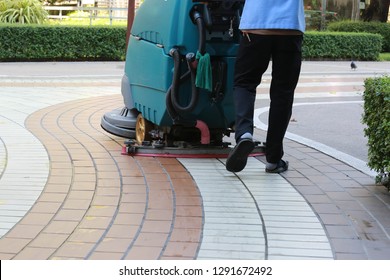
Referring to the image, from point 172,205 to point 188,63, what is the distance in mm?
1312

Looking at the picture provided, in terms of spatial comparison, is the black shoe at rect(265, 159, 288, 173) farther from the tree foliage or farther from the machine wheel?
the tree foliage

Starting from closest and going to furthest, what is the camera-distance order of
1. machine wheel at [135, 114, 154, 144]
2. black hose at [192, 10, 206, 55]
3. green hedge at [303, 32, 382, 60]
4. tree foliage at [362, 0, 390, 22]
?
black hose at [192, 10, 206, 55] < machine wheel at [135, 114, 154, 144] < green hedge at [303, 32, 382, 60] < tree foliage at [362, 0, 390, 22]

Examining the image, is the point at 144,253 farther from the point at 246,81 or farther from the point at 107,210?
the point at 246,81

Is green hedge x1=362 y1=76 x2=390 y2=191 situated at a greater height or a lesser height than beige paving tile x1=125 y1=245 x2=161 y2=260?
greater

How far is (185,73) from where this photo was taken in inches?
212

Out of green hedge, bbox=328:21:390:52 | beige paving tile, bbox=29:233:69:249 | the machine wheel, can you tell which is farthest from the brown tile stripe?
green hedge, bbox=328:21:390:52

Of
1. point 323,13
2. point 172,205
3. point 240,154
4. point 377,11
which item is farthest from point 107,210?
point 377,11

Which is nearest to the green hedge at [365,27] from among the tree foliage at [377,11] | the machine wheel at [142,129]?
the tree foliage at [377,11]

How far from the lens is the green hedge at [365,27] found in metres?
25.4

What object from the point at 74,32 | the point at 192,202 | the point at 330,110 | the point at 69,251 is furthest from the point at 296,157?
the point at 74,32

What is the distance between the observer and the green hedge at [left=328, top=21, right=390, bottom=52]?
2541cm

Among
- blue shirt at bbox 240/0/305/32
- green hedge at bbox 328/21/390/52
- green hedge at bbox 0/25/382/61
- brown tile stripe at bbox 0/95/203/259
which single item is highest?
blue shirt at bbox 240/0/305/32

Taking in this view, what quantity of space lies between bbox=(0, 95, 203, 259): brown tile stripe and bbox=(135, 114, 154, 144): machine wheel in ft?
0.74

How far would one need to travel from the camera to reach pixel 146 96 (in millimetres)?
5938
